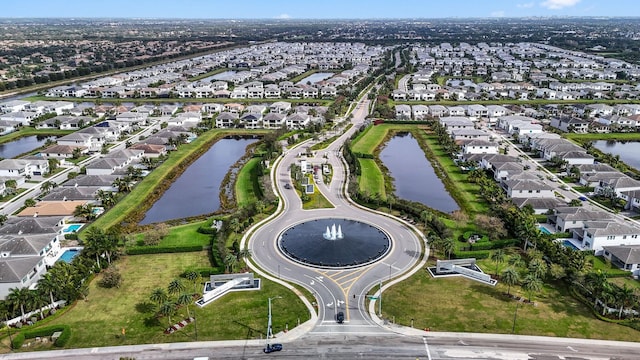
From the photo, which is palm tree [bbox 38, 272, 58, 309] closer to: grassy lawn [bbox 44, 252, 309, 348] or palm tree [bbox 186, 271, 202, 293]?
grassy lawn [bbox 44, 252, 309, 348]

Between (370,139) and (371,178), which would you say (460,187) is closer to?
(371,178)

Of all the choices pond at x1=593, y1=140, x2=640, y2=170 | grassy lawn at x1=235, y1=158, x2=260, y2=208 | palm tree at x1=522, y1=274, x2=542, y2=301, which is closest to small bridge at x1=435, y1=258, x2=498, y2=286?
palm tree at x1=522, y1=274, x2=542, y2=301

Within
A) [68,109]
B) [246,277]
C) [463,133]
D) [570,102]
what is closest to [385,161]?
[463,133]

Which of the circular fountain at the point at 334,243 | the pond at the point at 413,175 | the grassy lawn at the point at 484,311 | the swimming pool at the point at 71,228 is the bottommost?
the grassy lawn at the point at 484,311

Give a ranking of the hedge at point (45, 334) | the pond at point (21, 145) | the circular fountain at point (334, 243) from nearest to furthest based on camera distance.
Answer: the hedge at point (45, 334) → the circular fountain at point (334, 243) → the pond at point (21, 145)

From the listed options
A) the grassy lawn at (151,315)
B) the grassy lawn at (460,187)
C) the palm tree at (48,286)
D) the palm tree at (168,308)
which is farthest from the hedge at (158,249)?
the grassy lawn at (460,187)

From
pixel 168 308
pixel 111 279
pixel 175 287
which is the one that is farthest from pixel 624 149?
pixel 111 279

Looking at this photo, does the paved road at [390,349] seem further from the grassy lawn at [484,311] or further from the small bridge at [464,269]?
the small bridge at [464,269]
